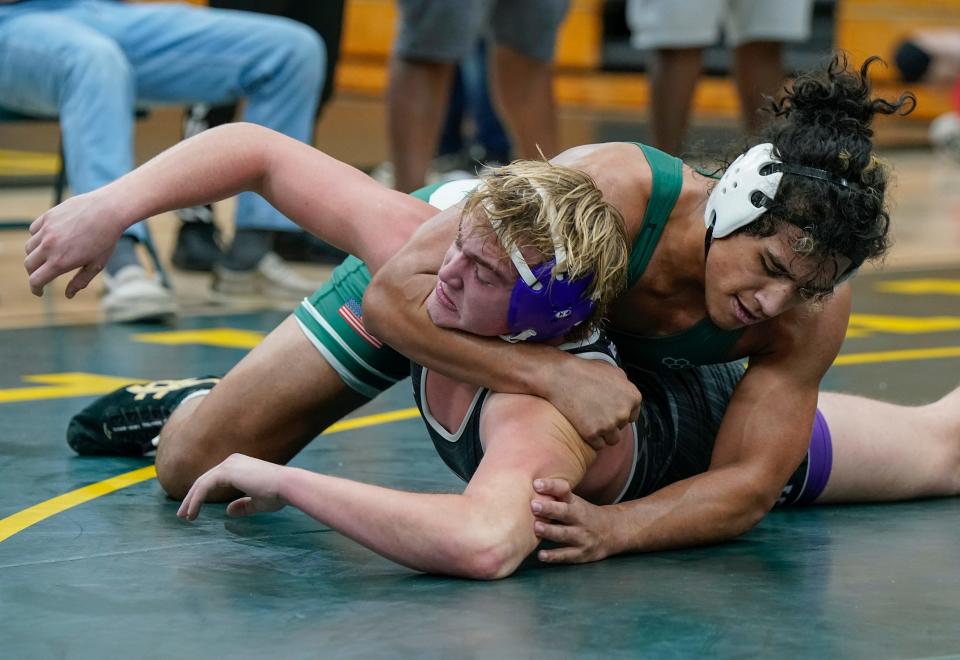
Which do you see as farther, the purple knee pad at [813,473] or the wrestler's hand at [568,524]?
the purple knee pad at [813,473]

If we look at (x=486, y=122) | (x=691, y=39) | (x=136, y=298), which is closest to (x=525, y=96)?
(x=691, y=39)

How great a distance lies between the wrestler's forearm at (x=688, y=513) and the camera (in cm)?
295

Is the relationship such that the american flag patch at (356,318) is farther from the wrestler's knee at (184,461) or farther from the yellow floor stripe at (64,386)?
the yellow floor stripe at (64,386)

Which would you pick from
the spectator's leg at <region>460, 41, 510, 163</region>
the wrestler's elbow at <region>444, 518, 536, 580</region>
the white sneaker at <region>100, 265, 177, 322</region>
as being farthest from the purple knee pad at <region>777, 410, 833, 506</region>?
the spectator's leg at <region>460, 41, 510, 163</region>

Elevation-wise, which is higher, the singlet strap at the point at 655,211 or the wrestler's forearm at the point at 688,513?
the singlet strap at the point at 655,211

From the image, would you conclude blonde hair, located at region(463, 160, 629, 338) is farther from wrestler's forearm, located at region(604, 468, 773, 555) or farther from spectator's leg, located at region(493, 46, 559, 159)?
spectator's leg, located at region(493, 46, 559, 159)

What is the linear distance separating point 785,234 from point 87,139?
298cm

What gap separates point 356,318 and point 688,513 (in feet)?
2.40

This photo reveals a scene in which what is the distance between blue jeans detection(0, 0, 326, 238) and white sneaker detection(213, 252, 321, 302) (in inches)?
6.4

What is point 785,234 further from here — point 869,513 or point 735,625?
point 869,513

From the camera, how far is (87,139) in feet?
17.3

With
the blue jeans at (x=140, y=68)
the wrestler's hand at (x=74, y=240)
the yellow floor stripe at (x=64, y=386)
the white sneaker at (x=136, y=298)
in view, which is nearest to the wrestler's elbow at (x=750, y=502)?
the wrestler's hand at (x=74, y=240)

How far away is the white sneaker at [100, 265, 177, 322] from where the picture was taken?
5180mm

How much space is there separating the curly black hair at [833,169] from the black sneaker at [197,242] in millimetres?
3583
